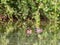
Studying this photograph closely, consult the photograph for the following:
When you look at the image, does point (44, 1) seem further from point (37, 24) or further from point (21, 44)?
point (21, 44)

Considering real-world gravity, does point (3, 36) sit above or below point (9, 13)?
below

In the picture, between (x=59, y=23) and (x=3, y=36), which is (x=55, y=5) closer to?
(x=59, y=23)

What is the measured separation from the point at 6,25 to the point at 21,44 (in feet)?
2.06

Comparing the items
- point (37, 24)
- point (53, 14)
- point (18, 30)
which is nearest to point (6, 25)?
point (18, 30)

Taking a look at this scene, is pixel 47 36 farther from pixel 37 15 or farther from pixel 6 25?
pixel 6 25

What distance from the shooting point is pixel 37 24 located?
4.78 metres

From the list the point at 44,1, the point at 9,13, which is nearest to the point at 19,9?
the point at 9,13

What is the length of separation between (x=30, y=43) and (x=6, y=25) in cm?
70

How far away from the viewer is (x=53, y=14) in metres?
4.69

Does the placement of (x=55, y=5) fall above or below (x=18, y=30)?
above

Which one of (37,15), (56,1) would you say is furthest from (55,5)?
(37,15)

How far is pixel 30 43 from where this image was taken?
4523 millimetres

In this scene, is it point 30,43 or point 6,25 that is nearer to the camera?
point 30,43

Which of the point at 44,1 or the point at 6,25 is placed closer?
the point at 44,1
